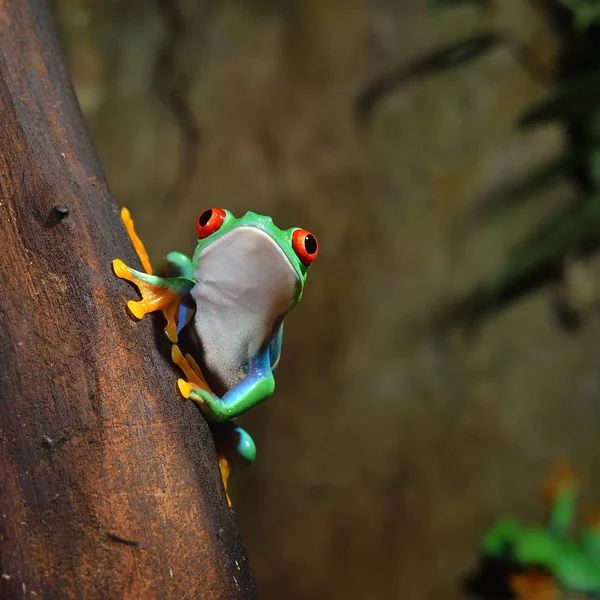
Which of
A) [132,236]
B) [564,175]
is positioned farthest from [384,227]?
[132,236]

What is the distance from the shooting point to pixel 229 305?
3.10ft

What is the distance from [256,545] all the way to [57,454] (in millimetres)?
2228

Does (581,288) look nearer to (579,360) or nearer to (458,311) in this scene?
(579,360)

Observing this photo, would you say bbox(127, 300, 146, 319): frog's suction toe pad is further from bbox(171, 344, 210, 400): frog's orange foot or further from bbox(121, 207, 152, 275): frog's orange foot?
bbox(121, 207, 152, 275): frog's orange foot

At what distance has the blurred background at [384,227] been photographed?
274 cm

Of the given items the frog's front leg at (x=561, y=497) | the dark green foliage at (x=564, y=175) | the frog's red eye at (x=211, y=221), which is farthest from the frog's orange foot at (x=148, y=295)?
A: the frog's front leg at (x=561, y=497)

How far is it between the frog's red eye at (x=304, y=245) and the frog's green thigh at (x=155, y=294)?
7.3 inches

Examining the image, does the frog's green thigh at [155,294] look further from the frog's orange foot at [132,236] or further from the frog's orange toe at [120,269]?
the frog's orange foot at [132,236]

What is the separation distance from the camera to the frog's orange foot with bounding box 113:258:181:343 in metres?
0.82

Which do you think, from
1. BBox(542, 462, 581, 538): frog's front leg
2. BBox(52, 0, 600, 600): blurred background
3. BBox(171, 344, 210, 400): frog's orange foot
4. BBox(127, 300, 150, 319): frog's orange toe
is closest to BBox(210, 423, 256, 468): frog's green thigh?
BBox(171, 344, 210, 400): frog's orange foot

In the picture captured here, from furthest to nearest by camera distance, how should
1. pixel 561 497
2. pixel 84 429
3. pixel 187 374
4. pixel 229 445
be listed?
pixel 561 497 → pixel 229 445 → pixel 187 374 → pixel 84 429

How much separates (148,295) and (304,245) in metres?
0.24

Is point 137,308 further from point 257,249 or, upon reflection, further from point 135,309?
point 257,249

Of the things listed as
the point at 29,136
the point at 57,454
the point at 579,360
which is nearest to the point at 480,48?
the point at 579,360
